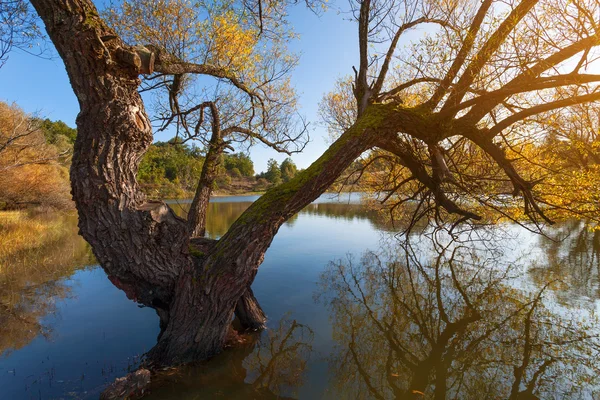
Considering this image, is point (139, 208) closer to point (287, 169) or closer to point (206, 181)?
point (206, 181)

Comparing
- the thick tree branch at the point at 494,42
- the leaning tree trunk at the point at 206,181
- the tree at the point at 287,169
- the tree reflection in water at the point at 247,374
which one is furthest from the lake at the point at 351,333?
the tree at the point at 287,169

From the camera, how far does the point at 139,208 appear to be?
3.37 metres

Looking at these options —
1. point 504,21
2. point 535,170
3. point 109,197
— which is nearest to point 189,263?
point 109,197

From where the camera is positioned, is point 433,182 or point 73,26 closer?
point 73,26

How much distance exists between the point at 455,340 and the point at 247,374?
3.21m

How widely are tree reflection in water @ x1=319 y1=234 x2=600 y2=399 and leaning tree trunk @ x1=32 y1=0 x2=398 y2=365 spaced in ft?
6.39

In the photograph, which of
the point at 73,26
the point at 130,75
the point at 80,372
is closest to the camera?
the point at 73,26

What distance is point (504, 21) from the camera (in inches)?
155

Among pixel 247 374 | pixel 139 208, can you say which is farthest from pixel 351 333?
pixel 139 208

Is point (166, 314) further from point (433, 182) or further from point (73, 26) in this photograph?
point (433, 182)

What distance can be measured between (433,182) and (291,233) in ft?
32.0

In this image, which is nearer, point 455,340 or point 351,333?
point 455,340

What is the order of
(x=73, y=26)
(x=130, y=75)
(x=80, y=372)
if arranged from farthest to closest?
(x=80, y=372)
(x=130, y=75)
(x=73, y=26)

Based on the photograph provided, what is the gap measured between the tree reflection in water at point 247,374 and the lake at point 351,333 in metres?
0.02
